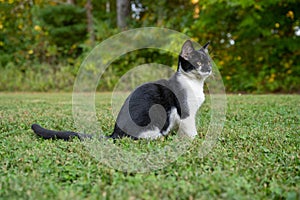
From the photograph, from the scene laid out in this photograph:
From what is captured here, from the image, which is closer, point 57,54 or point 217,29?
point 217,29

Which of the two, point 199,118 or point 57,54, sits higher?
point 57,54

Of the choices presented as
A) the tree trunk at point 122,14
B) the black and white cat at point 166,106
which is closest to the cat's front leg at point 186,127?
the black and white cat at point 166,106

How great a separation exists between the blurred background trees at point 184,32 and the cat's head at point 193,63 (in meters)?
6.18

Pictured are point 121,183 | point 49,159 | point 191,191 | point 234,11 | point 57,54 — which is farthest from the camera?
point 57,54

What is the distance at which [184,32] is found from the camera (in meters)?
10.7

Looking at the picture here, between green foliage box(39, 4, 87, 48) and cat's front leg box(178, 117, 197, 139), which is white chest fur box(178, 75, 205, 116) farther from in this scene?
green foliage box(39, 4, 87, 48)

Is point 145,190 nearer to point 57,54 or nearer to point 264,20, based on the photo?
point 264,20

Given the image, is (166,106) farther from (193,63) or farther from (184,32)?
(184,32)

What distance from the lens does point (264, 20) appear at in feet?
33.1

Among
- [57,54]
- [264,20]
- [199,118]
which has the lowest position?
[199,118]

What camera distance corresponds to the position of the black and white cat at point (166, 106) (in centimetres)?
298

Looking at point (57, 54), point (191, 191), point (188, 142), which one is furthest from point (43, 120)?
point (57, 54)

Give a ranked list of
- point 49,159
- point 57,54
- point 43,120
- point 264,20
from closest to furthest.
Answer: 1. point 49,159
2. point 43,120
3. point 264,20
4. point 57,54

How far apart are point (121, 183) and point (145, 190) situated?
18 cm
